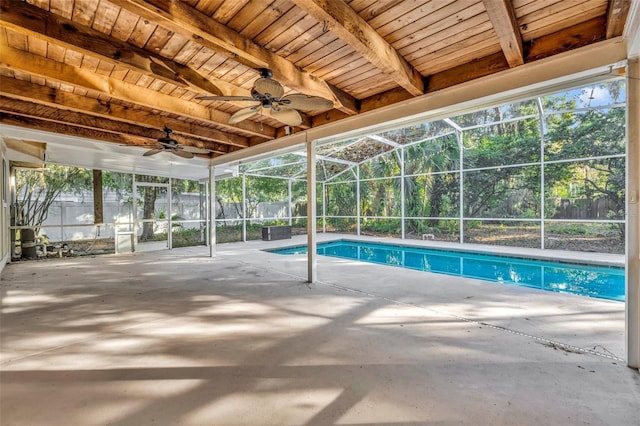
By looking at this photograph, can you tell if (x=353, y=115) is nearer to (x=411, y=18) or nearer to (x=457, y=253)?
(x=411, y=18)

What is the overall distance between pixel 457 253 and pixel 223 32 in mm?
8169

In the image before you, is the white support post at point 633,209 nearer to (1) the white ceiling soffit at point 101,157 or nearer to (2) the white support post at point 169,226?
(1) the white ceiling soffit at point 101,157

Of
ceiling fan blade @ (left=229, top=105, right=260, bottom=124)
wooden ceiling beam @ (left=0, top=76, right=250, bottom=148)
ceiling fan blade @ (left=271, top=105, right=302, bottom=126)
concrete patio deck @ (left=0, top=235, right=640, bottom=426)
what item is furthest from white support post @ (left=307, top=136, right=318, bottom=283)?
wooden ceiling beam @ (left=0, top=76, right=250, bottom=148)

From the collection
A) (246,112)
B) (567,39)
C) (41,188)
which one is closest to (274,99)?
(246,112)

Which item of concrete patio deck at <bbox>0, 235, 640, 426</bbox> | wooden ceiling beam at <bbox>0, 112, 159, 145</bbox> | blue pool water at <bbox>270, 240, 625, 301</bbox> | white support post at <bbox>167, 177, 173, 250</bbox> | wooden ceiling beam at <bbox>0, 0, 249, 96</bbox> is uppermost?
wooden ceiling beam at <bbox>0, 112, 159, 145</bbox>

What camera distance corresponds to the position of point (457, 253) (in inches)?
332

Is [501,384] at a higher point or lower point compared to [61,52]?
lower

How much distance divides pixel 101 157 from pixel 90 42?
5803mm

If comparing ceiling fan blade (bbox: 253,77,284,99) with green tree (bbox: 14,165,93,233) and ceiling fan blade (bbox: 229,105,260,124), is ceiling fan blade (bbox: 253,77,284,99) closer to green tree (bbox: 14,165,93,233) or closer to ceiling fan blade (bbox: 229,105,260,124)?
ceiling fan blade (bbox: 229,105,260,124)

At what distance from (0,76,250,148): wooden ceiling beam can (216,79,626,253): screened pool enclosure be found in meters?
2.41

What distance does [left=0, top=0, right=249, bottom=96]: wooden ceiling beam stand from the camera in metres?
2.18

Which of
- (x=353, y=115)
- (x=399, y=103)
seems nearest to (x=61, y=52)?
(x=353, y=115)

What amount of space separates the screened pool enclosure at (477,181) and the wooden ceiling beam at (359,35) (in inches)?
189

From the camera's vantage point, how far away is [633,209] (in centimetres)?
216
